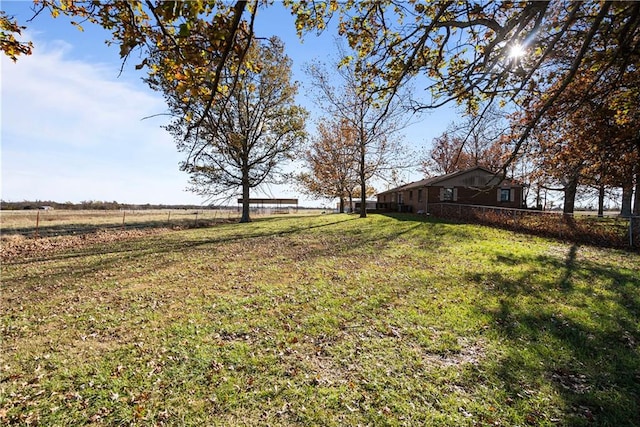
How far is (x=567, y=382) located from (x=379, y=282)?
4.18 metres

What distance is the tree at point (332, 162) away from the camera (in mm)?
23938

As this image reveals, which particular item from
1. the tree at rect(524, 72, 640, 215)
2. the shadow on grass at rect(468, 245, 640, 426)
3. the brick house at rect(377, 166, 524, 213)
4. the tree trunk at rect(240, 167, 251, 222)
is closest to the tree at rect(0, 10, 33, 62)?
the shadow on grass at rect(468, 245, 640, 426)

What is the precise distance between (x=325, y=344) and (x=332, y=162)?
885 inches

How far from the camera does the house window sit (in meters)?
27.4

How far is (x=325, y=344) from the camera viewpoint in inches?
187

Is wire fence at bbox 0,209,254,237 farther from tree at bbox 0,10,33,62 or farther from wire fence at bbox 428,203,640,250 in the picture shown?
wire fence at bbox 428,203,640,250

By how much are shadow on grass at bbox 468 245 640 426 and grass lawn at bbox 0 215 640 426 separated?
0.03 meters

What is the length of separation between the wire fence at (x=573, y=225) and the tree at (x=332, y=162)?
9.88 m

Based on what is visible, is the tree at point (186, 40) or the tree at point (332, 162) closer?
the tree at point (186, 40)

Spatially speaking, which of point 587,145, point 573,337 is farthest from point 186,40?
point 587,145

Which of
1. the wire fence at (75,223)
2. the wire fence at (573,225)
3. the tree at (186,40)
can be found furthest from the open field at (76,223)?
the wire fence at (573,225)

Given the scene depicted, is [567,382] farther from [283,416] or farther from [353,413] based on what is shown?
[283,416]

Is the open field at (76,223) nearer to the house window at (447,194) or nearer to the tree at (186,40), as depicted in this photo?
the tree at (186,40)

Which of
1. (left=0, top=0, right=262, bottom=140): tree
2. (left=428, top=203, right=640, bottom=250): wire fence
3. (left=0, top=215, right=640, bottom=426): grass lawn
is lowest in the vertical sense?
(left=0, top=215, right=640, bottom=426): grass lawn
